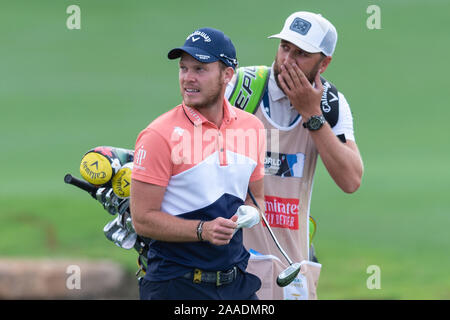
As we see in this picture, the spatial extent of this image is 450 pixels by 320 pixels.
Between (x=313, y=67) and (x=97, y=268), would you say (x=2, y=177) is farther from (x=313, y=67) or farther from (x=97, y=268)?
(x=313, y=67)

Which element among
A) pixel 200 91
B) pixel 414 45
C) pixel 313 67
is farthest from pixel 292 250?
pixel 414 45

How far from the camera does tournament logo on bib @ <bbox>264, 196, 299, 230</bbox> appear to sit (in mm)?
5742

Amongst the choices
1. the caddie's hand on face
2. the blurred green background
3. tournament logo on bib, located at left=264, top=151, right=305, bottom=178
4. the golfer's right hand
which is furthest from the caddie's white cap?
the blurred green background

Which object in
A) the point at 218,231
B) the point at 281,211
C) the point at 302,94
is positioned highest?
the point at 302,94

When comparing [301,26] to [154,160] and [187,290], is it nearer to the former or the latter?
[154,160]

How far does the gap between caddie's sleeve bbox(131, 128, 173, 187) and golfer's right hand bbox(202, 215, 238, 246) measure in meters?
0.32

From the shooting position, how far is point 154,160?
14.4 ft

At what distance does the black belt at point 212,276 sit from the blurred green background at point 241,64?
5.94 meters

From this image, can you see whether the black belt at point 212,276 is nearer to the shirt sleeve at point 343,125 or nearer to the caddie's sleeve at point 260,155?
the caddie's sleeve at point 260,155

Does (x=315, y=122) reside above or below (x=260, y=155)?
above

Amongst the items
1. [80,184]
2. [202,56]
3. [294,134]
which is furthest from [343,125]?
[80,184]

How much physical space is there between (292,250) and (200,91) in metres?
1.64

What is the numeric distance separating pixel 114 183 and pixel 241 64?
1455cm

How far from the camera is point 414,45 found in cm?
2222
